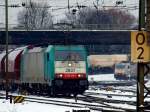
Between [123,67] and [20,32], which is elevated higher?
[20,32]

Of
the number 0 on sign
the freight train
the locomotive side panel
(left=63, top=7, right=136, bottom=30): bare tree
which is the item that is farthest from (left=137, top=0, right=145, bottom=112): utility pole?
(left=63, top=7, right=136, bottom=30): bare tree

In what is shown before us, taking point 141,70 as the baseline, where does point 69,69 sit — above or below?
below

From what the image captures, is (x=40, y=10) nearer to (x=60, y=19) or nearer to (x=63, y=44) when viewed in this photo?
(x=60, y=19)

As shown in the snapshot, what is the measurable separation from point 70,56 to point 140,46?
22710mm

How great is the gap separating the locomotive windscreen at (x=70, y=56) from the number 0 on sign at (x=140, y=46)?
2249 cm

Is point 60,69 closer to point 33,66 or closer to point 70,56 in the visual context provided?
point 70,56

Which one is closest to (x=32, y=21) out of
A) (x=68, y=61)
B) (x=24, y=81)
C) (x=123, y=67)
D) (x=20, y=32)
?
(x=123, y=67)

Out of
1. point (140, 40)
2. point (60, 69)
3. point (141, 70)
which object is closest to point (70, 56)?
point (60, 69)

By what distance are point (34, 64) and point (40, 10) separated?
80381 millimetres

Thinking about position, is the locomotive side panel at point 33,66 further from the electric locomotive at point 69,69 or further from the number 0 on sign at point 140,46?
the number 0 on sign at point 140,46

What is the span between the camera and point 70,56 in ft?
109

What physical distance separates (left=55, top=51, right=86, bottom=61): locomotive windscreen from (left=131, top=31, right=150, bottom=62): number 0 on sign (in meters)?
22.5

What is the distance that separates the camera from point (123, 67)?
83.9 metres

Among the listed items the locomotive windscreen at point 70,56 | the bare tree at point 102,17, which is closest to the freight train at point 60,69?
the locomotive windscreen at point 70,56
